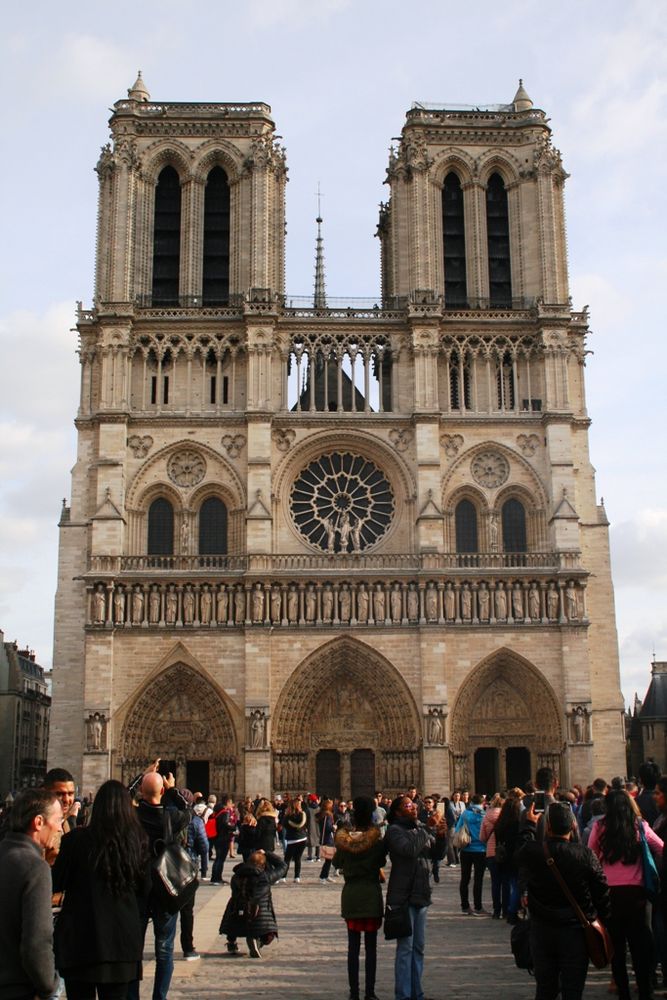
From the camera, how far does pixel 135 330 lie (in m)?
35.2

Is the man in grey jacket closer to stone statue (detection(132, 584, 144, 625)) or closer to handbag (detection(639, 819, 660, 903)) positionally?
handbag (detection(639, 819, 660, 903))

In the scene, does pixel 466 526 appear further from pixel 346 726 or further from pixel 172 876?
pixel 172 876

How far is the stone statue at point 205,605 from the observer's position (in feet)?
107

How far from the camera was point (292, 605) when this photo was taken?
32.8 m

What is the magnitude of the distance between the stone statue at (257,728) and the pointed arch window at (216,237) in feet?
41.9

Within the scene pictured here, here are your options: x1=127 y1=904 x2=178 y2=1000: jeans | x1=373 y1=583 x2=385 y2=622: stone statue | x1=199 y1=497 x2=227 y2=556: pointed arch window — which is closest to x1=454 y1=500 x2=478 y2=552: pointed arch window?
x1=373 y1=583 x2=385 y2=622: stone statue

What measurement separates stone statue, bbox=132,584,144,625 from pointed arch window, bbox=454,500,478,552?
9.16 metres

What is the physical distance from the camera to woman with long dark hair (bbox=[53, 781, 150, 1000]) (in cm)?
593

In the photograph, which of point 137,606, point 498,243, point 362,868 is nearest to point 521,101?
point 498,243

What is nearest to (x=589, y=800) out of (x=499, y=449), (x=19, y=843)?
(x=19, y=843)

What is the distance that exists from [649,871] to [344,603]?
79.8ft

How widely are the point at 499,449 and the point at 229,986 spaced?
2632cm

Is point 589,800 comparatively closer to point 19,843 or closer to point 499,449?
point 19,843

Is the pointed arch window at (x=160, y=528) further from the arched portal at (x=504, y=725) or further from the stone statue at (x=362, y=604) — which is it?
the arched portal at (x=504, y=725)
